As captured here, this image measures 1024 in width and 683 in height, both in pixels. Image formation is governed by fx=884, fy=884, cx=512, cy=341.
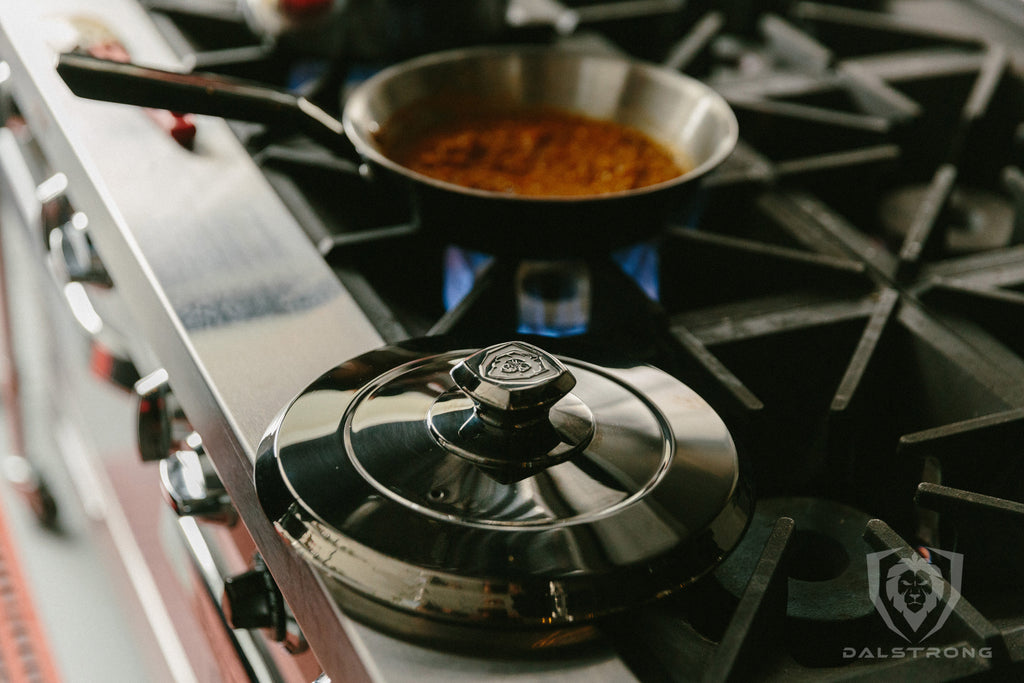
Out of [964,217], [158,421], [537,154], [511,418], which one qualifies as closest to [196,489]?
[158,421]

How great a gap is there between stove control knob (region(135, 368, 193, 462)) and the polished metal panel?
0.89 ft

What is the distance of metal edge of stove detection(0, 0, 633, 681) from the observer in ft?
1.40

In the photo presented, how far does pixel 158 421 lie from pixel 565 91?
498 millimetres

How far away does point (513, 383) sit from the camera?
0.44 metres

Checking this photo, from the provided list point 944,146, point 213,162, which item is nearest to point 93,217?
point 213,162

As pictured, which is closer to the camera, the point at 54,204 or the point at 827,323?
the point at 827,323

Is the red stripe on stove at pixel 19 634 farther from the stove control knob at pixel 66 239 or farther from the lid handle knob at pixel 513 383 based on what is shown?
the lid handle knob at pixel 513 383

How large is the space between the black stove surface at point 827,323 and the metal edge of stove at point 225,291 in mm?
33

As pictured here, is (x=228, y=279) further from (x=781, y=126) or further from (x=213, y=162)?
(x=781, y=126)

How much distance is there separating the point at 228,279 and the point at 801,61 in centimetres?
81

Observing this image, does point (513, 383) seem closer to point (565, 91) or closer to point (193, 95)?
point (193, 95)

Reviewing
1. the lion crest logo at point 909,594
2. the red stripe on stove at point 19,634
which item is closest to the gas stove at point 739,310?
the lion crest logo at point 909,594

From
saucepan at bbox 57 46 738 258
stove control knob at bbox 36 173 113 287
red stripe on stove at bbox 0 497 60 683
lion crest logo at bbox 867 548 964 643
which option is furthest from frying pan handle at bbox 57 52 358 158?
red stripe on stove at bbox 0 497 60 683

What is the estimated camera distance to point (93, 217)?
30.6 inches
